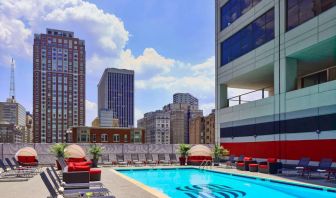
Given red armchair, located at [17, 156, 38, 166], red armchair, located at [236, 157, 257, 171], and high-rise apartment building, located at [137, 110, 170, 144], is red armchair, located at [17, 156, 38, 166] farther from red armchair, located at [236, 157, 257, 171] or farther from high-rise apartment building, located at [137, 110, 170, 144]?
high-rise apartment building, located at [137, 110, 170, 144]

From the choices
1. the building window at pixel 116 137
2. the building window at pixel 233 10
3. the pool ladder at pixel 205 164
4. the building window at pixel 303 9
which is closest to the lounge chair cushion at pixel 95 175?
the pool ladder at pixel 205 164

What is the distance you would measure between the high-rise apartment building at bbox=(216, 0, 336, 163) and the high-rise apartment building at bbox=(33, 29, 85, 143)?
11586 centimetres

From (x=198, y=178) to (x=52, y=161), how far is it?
508 inches

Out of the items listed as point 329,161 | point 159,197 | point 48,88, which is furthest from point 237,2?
point 48,88

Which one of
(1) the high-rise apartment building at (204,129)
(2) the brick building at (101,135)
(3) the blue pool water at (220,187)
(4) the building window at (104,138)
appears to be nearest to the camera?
(3) the blue pool water at (220,187)

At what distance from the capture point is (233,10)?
31.2 meters

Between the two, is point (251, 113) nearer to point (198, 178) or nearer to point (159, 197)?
point (198, 178)

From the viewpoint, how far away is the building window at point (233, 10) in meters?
28.8

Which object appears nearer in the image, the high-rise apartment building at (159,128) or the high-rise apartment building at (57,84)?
the high-rise apartment building at (57,84)

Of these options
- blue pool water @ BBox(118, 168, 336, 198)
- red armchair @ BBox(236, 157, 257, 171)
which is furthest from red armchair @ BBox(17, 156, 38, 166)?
red armchair @ BBox(236, 157, 257, 171)

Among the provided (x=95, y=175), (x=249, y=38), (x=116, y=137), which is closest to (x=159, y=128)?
(x=116, y=137)

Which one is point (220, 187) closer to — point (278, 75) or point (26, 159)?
point (278, 75)

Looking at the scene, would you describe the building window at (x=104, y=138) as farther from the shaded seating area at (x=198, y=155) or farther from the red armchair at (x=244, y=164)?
the red armchair at (x=244, y=164)

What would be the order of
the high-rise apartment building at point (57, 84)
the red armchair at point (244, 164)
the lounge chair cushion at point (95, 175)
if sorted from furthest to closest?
1. the high-rise apartment building at point (57, 84)
2. the red armchair at point (244, 164)
3. the lounge chair cushion at point (95, 175)
